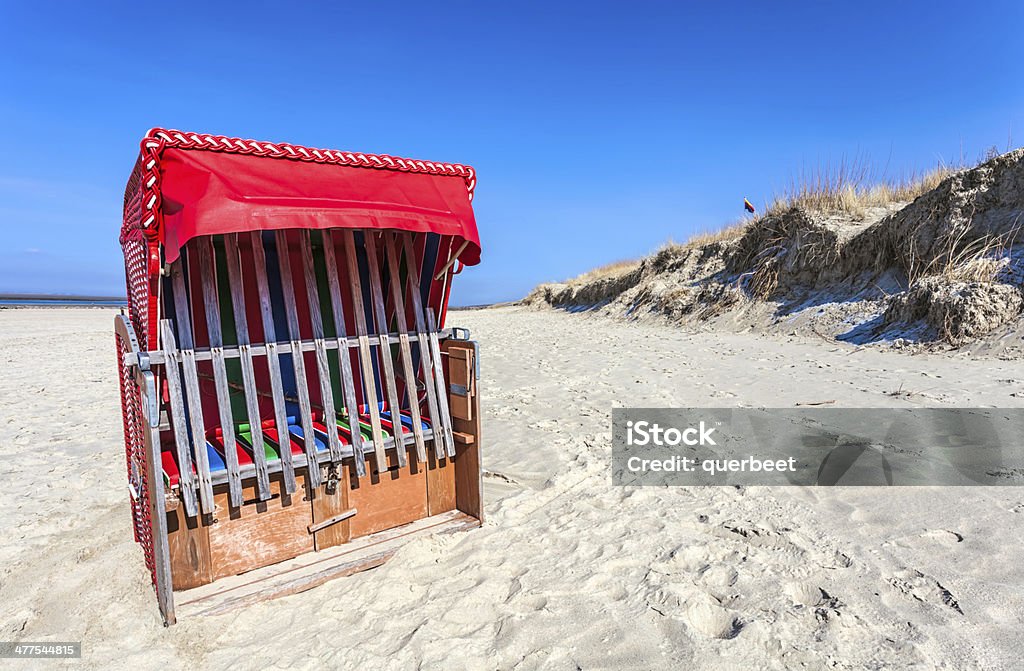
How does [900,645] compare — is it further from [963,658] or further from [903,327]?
[903,327]

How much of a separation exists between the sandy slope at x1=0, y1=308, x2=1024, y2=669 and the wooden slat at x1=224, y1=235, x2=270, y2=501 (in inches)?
25.0

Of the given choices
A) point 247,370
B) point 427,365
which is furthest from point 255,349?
point 427,365

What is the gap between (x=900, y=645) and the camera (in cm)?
226

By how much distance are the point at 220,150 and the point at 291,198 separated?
0.39 metres

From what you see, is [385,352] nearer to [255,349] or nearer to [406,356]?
[406,356]

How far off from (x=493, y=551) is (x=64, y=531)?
282 cm

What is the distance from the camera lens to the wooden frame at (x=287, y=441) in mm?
2771

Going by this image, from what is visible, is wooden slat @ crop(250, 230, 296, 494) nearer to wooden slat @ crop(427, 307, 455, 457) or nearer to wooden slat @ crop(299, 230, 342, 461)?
wooden slat @ crop(299, 230, 342, 461)

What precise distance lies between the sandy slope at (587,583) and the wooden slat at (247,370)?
2.08ft

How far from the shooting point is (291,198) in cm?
273

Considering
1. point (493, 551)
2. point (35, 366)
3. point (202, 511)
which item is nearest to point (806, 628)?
point (493, 551)

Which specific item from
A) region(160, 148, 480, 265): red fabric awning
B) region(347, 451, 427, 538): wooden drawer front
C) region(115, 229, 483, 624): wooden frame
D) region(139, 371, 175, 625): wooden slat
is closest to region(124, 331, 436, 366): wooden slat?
region(115, 229, 483, 624): wooden frame

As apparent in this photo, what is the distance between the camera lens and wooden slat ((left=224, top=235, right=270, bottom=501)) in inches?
115

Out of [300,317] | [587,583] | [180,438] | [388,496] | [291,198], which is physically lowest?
[587,583]
